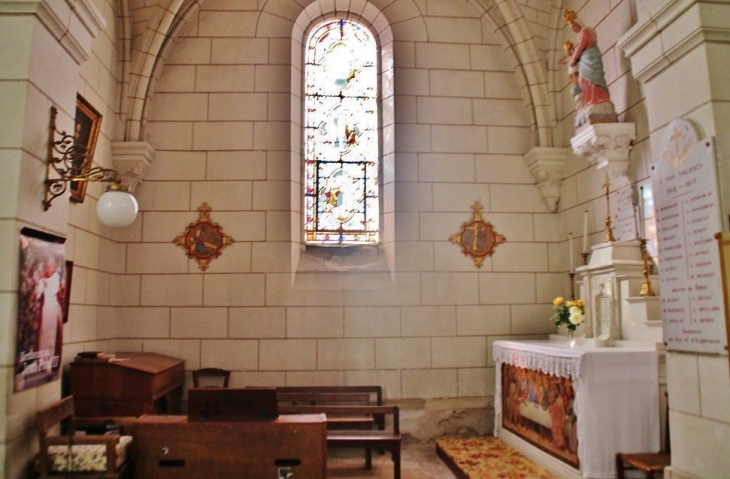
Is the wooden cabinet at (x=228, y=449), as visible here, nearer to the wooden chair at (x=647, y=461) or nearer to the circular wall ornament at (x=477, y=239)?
the wooden chair at (x=647, y=461)

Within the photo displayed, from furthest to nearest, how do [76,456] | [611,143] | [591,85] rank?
[591,85] < [611,143] < [76,456]

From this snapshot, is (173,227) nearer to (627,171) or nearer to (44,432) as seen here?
(44,432)

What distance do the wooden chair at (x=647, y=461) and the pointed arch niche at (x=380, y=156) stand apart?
3.04 m

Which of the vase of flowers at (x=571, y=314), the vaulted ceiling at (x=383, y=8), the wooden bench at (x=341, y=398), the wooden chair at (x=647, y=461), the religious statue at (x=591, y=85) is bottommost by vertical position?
the wooden chair at (x=647, y=461)

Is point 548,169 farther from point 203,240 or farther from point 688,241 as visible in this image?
point 203,240

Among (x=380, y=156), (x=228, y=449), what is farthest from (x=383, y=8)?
(x=228, y=449)

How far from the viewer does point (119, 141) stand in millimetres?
6242

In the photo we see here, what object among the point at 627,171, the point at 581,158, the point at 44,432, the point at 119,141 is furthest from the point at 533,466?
the point at 119,141

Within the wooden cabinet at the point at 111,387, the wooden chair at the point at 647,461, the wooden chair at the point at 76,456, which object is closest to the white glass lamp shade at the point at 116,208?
the wooden chair at the point at 76,456

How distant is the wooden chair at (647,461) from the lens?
3811 millimetres

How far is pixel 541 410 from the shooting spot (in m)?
4.98

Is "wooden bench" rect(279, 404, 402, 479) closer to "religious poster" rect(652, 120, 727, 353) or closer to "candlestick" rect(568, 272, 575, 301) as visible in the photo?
"religious poster" rect(652, 120, 727, 353)

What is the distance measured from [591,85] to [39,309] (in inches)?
182

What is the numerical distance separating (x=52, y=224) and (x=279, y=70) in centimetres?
356
